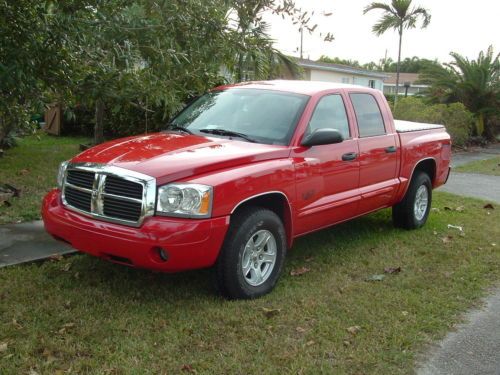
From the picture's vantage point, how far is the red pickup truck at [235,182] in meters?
4.18

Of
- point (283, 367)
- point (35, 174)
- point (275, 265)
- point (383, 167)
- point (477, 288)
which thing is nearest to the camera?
point (283, 367)

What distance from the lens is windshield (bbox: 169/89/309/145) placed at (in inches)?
205

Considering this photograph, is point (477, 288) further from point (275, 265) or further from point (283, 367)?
point (283, 367)

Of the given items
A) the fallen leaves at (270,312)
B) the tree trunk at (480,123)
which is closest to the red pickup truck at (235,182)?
the fallen leaves at (270,312)

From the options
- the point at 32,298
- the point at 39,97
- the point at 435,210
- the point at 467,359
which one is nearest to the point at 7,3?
the point at 39,97

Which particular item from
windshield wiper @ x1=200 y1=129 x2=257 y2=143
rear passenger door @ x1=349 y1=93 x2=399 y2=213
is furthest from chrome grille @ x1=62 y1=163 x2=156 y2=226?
rear passenger door @ x1=349 y1=93 x2=399 y2=213

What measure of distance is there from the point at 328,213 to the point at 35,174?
6.01 m

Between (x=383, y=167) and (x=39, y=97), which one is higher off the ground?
(x=39, y=97)

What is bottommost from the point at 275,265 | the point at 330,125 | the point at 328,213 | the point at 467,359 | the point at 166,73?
the point at 467,359

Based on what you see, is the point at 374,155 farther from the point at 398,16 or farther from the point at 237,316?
the point at 398,16

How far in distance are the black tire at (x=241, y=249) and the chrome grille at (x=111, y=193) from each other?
697mm

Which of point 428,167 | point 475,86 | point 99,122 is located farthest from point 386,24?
point 428,167

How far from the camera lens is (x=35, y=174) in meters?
9.59

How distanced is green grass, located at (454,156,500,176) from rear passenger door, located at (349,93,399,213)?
7441 mm
